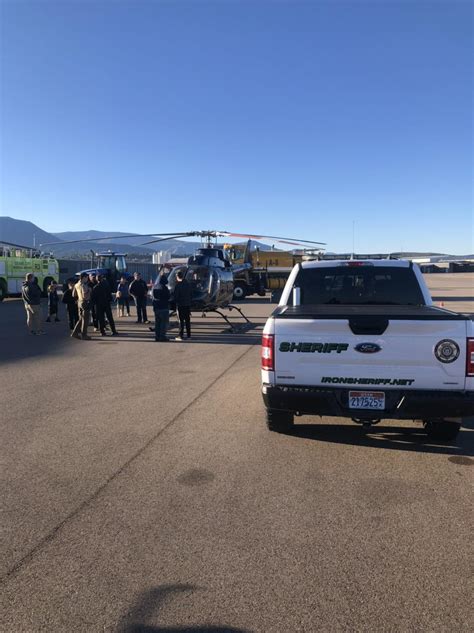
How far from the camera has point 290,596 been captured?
282 centimetres

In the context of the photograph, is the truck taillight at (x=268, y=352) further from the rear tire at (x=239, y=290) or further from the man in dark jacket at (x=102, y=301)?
the rear tire at (x=239, y=290)

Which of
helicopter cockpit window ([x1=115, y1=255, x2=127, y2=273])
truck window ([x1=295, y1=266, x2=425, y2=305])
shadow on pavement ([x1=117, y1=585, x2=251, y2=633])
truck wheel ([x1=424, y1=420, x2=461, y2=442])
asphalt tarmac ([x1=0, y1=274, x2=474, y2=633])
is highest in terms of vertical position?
helicopter cockpit window ([x1=115, y1=255, x2=127, y2=273])

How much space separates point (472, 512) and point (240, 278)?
27.0 metres

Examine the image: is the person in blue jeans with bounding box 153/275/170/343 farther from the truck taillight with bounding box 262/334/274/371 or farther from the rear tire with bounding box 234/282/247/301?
the rear tire with bounding box 234/282/247/301

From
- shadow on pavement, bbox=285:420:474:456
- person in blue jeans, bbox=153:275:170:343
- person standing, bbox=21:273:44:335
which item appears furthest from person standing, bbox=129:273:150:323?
shadow on pavement, bbox=285:420:474:456

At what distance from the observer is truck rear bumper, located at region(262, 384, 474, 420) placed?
4.57 m

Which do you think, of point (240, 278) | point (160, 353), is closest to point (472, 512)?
point (160, 353)

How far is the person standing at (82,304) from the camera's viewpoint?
1298 centimetres

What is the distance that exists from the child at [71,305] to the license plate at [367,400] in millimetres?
10983

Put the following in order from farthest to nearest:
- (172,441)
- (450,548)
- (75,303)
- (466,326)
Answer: (75,303) < (172,441) < (466,326) < (450,548)

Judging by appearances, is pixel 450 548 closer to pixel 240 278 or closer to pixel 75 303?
pixel 75 303

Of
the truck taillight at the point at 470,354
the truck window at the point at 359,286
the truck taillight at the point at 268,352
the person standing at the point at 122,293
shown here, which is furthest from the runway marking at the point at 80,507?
the person standing at the point at 122,293

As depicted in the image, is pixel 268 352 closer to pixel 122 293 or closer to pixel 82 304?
pixel 82 304

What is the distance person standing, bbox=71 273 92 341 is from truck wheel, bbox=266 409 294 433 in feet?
28.7
